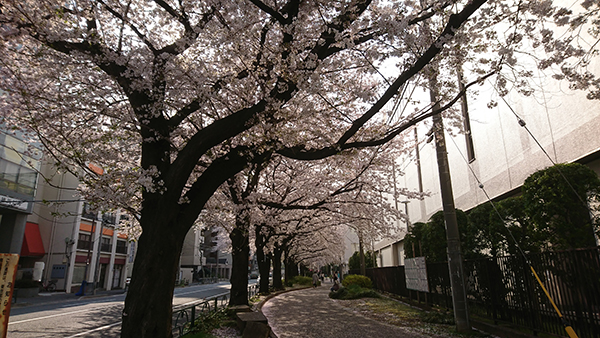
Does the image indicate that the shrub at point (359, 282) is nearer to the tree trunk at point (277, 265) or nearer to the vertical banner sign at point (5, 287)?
the tree trunk at point (277, 265)

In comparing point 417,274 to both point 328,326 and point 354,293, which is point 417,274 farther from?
point 354,293

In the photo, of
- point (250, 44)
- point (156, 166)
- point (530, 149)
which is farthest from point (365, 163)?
point (156, 166)

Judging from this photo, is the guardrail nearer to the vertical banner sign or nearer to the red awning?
the vertical banner sign

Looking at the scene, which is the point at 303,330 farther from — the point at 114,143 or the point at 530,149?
the point at 530,149

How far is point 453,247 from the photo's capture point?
9359 mm

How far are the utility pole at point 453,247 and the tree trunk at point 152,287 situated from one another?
659 centimetres

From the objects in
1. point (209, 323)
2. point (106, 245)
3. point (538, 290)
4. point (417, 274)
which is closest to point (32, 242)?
point (106, 245)

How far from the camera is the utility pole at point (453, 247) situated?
8773 mm

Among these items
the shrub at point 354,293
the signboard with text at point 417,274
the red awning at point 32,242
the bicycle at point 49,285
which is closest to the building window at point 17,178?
the red awning at point 32,242

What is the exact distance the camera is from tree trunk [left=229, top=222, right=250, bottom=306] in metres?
13.1

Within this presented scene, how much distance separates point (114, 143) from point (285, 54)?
20.7 feet

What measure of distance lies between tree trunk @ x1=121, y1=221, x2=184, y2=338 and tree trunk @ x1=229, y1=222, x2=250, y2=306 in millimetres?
6751

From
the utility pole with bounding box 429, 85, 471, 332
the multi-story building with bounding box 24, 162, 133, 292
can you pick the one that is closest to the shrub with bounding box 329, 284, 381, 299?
the utility pole with bounding box 429, 85, 471, 332

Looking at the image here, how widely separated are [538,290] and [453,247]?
2032mm
